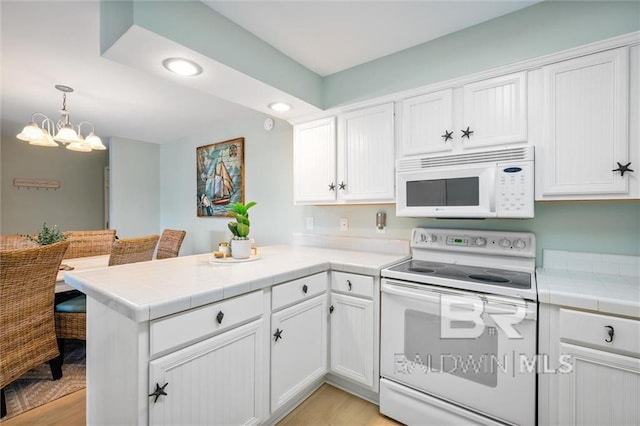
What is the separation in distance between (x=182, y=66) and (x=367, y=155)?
1.32 meters

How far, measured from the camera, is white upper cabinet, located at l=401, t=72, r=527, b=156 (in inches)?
62.2

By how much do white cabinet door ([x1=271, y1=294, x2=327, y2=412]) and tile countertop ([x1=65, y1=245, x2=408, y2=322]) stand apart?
22 centimetres

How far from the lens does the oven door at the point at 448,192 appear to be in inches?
63.1

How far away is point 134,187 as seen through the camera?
4438 millimetres

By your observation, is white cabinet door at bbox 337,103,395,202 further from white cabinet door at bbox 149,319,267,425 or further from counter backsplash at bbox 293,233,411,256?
white cabinet door at bbox 149,319,267,425

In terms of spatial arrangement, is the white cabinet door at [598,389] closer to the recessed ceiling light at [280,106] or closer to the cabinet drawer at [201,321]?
the cabinet drawer at [201,321]

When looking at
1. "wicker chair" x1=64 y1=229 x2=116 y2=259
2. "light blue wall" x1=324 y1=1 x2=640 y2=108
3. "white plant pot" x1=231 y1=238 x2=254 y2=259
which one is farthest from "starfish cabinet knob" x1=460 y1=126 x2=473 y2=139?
"wicker chair" x1=64 y1=229 x2=116 y2=259

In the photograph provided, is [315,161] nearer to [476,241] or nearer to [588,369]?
[476,241]

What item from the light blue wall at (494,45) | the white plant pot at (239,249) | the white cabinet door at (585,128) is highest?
the light blue wall at (494,45)

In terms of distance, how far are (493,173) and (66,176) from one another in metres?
6.51

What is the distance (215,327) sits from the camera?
1.23m

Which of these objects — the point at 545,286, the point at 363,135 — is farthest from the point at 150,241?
the point at 545,286

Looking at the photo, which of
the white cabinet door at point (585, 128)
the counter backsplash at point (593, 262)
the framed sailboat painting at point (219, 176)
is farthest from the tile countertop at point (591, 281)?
the framed sailboat painting at point (219, 176)

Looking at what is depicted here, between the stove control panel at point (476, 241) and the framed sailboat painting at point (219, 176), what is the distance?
221cm
